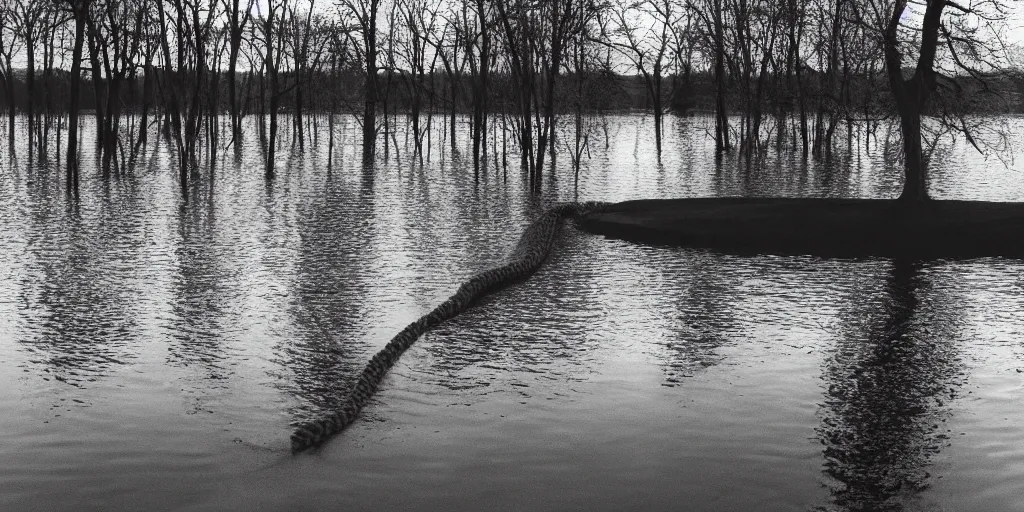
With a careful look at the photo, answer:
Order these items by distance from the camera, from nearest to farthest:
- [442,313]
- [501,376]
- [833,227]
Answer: [501,376] < [442,313] < [833,227]

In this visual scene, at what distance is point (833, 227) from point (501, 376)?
1028cm

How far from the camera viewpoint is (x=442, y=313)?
12797 mm

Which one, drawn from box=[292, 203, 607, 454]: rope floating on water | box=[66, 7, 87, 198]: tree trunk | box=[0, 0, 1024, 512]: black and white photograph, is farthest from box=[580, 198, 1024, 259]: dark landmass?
box=[66, 7, 87, 198]: tree trunk

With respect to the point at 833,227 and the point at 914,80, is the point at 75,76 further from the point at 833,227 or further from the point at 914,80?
the point at 914,80

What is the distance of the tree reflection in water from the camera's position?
301 inches

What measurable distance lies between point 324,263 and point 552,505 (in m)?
10.2

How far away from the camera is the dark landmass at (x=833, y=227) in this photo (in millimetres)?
17859

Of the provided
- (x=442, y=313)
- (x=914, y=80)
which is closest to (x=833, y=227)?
(x=914, y=80)

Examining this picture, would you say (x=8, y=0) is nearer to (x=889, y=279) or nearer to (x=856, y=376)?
(x=889, y=279)

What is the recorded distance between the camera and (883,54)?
68.1ft

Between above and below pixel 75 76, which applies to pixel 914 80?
below

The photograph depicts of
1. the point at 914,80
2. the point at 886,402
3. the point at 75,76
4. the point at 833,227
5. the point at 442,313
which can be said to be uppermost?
the point at 75,76

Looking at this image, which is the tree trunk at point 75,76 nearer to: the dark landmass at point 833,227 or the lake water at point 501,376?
the lake water at point 501,376

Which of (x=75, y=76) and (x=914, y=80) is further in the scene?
(x=75, y=76)
